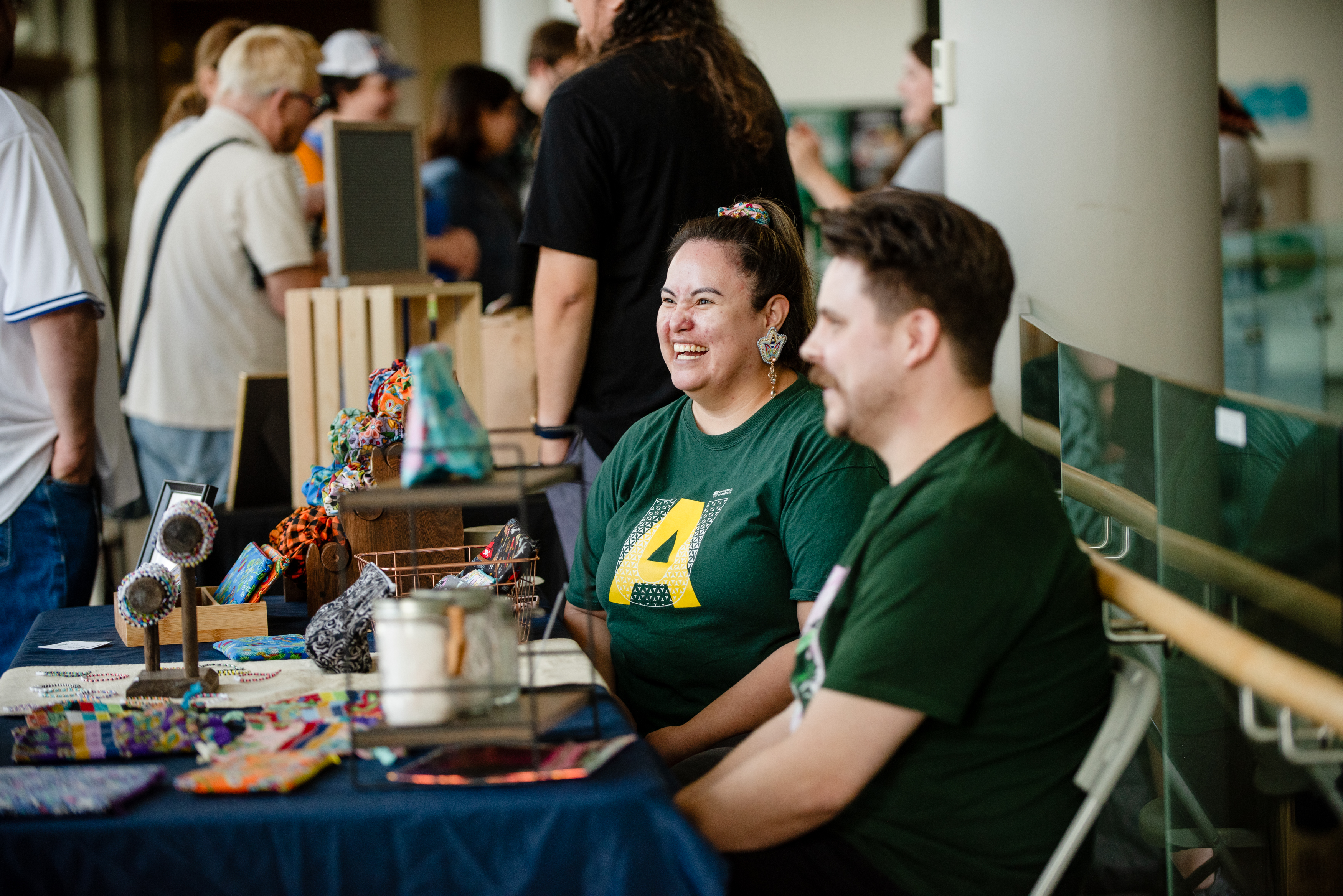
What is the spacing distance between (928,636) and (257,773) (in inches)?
26.2

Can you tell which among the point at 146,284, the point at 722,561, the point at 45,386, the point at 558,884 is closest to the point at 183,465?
the point at 146,284

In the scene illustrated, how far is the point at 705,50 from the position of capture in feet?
8.86

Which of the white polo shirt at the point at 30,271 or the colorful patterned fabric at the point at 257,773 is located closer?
the colorful patterned fabric at the point at 257,773

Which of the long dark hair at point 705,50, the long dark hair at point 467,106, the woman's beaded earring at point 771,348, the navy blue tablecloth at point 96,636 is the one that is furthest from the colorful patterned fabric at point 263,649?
the long dark hair at point 467,106

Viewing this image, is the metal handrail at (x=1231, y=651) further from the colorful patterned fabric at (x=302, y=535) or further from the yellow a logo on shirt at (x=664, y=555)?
the colorful patterned fabric at (x=302, y=535)

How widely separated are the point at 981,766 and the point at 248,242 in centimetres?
270

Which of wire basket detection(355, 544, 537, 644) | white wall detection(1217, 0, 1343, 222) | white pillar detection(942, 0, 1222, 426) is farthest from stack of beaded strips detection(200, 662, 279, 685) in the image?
white wall detection(1217, 0, 1343, 222)

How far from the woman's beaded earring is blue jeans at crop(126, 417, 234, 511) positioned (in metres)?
2.00

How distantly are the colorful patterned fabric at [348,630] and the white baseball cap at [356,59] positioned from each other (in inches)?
120

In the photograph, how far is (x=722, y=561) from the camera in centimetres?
180

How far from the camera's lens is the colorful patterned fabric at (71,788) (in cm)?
112

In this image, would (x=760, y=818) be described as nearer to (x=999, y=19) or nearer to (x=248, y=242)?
(x=999, y=19)

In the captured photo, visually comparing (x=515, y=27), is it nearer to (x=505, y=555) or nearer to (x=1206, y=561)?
(x=505, y=555)

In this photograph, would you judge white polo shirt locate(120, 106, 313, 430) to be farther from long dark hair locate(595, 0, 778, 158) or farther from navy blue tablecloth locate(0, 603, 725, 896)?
navy blue tablecloth locate(0, 603, 725, 896)
